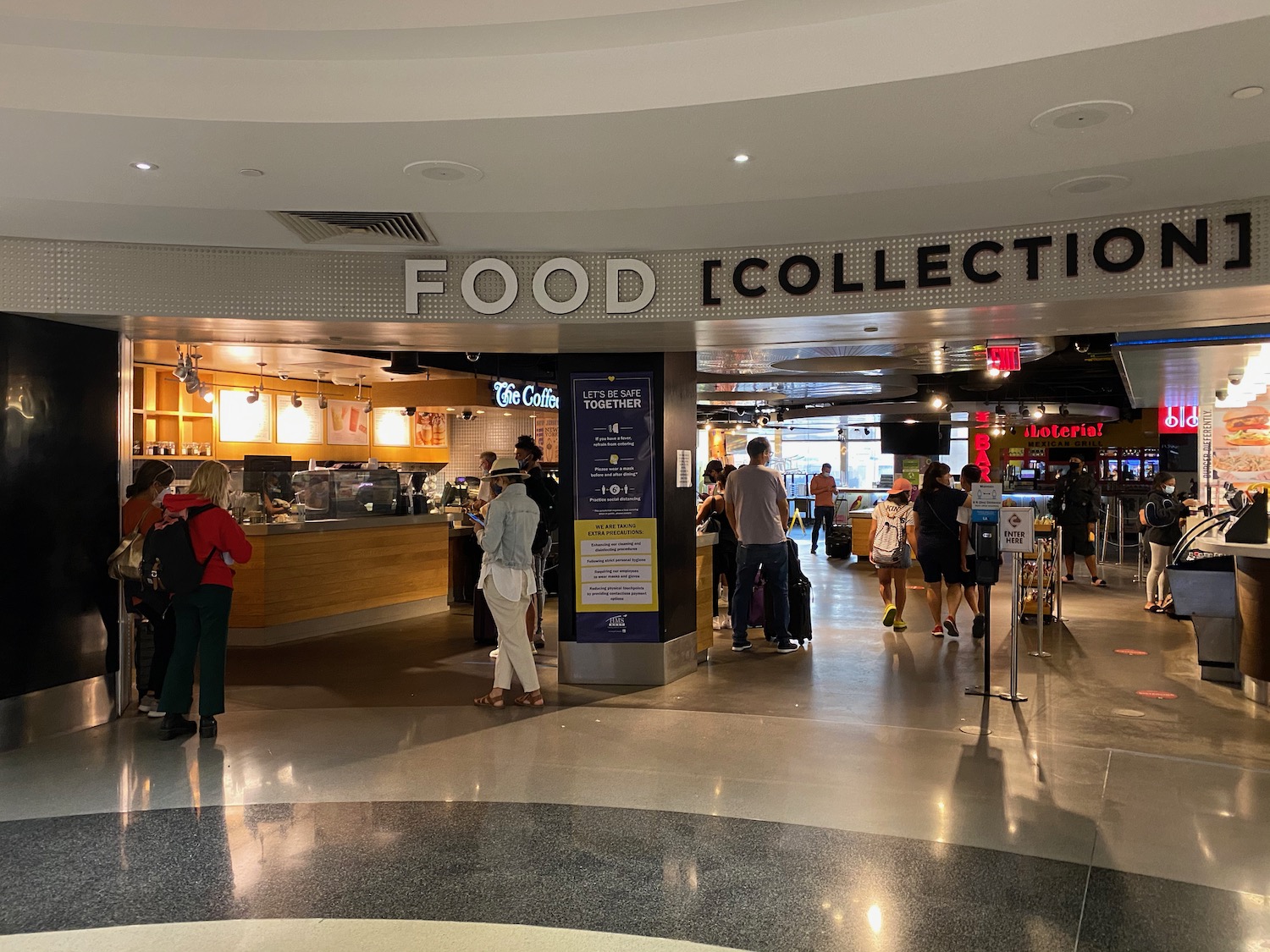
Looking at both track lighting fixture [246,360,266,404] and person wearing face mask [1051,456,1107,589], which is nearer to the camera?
track lighting fixture [246,360,266,404]

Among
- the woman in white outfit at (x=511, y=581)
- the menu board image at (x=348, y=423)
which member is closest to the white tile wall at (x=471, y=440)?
the menu board image at (x=348, y=423)

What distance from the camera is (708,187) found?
3996mm

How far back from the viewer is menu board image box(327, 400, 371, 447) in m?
12.4

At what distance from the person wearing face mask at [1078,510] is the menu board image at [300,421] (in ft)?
30.5

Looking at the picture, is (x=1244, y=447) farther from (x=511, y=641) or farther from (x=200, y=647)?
(x=200, y=647)

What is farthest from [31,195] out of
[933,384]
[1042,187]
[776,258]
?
[933,384]

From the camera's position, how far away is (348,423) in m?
12.6

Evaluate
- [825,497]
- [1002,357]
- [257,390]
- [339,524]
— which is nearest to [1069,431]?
[825,497]

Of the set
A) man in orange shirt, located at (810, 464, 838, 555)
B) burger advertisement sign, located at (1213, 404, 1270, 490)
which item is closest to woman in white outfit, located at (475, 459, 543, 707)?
burger advertisement sign, located at (1213, 404, 1270, 490)

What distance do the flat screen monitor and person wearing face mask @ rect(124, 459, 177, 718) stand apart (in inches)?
716

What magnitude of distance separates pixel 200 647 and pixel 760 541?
13.4 feet

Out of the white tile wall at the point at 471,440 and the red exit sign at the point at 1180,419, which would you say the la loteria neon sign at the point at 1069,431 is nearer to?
the red exit sign at the point at 1180,419

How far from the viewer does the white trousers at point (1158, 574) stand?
963cm

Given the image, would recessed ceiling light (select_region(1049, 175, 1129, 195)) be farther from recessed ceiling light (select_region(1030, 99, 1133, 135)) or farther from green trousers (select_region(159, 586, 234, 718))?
green trousers (select_region(159, 586, 234, 718))
